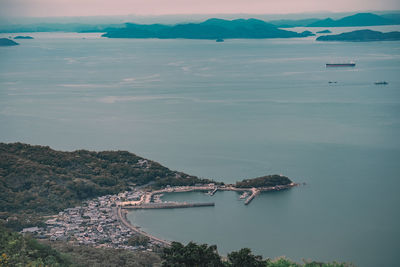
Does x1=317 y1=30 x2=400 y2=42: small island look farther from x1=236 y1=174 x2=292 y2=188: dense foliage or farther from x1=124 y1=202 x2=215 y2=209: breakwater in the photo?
x1=124 y1=202 x2=215 y2=209: breakwater

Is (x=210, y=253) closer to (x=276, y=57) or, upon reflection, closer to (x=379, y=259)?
(x=379, y=259)

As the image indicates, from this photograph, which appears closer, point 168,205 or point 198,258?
point 198,258

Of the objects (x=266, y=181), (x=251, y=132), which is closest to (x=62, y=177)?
(x=266, y=181)

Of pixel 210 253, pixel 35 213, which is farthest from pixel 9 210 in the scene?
pixel 210 253

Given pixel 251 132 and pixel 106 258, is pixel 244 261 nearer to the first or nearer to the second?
pixel 106 258

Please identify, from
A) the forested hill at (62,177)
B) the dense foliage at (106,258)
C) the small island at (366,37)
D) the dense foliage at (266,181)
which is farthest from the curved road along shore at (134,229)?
the small island at (366,37)
